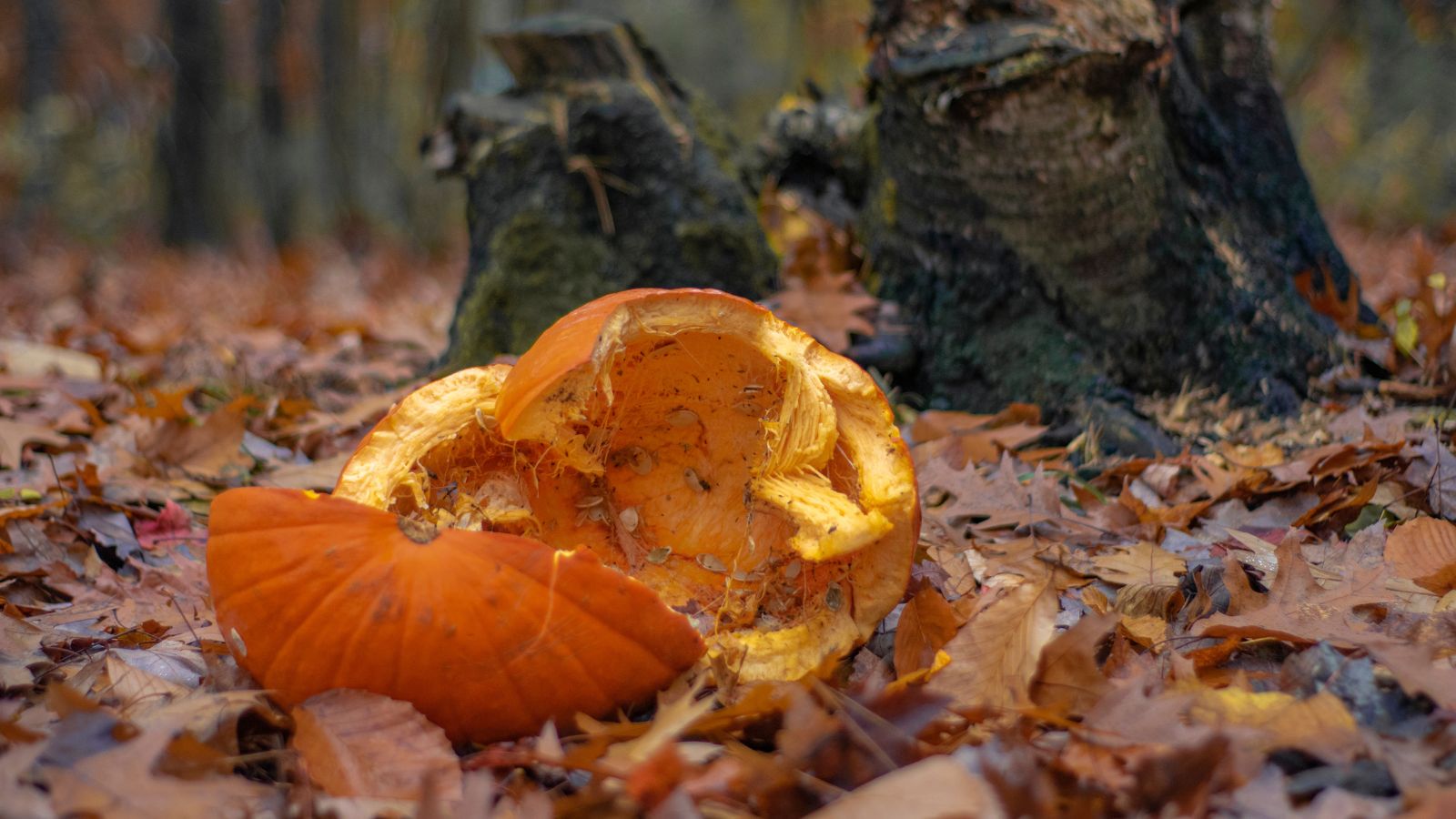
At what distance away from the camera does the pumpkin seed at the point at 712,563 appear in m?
2.07

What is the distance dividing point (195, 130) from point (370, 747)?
13832 mm

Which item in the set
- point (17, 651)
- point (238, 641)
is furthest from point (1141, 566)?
point (17, 651)

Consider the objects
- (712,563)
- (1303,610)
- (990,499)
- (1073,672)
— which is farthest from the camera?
(990,499)

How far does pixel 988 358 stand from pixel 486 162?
197 cm

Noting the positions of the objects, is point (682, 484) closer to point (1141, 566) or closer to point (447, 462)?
point (447, 462)

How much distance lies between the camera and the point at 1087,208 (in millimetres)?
3139

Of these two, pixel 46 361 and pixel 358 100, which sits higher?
pixel 46 361

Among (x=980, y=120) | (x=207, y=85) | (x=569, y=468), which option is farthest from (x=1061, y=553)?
(x=207, y=85)

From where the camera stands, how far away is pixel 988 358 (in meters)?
3.36

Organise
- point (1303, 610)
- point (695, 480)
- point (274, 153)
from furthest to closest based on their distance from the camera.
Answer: point (274, 153)
point (695, 480)
point (1303, 610)

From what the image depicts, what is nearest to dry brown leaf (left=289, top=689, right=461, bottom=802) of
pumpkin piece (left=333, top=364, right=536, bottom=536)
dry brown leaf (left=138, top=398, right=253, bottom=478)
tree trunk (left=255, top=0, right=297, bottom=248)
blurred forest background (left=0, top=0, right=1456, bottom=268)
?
pumpkin piece (left=333, top=364, right=536, bottom=536)

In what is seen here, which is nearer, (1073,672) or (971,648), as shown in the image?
(1073,672)

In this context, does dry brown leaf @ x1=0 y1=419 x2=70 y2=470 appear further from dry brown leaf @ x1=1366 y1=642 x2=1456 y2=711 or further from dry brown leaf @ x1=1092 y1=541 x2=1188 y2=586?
dry brown leaf @ x1=1366 y1=642 x2=1456 y2=711

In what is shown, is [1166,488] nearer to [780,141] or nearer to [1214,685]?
[1214,685]
